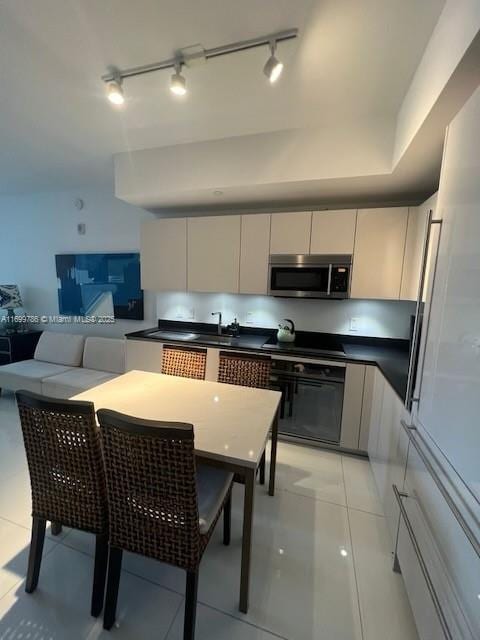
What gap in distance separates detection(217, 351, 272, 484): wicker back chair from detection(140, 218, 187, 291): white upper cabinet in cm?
125

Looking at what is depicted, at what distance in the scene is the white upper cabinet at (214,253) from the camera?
2779 millimetres

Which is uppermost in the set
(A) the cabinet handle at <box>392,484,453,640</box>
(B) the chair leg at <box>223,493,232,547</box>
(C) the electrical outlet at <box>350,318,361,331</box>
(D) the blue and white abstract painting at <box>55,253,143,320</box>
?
(D) the blue and white abstract painting at <box>55,253,143,320</box>

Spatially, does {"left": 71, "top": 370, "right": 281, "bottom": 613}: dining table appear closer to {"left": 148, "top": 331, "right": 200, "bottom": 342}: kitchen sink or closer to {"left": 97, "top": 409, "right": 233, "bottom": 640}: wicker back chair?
{"left": 97, "top": 409, "right": 233, "bottom": 640}: wicker back chair

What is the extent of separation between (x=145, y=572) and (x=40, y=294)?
416 cm

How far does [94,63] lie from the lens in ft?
4.98

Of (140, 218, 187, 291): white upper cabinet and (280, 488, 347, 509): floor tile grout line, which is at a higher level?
(140, 218, 187, 291): white upper cabinet

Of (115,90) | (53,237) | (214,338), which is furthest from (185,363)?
(53,237)

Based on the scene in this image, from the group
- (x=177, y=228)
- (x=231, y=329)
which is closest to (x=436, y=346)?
(x=231, y=329)

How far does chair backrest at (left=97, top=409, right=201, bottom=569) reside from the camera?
3.16 ft

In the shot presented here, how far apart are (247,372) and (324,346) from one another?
101 centimetres

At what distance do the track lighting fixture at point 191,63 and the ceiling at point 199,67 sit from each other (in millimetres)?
33

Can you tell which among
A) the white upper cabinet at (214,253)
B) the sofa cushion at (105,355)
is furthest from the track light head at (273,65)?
the sofa cushion at (105,355)

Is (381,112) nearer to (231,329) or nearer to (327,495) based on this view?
(231,329)

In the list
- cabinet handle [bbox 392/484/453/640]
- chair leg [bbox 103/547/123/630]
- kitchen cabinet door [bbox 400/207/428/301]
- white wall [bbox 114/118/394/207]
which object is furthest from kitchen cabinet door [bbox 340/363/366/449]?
chair leg [bbox 103/547/123/630]
